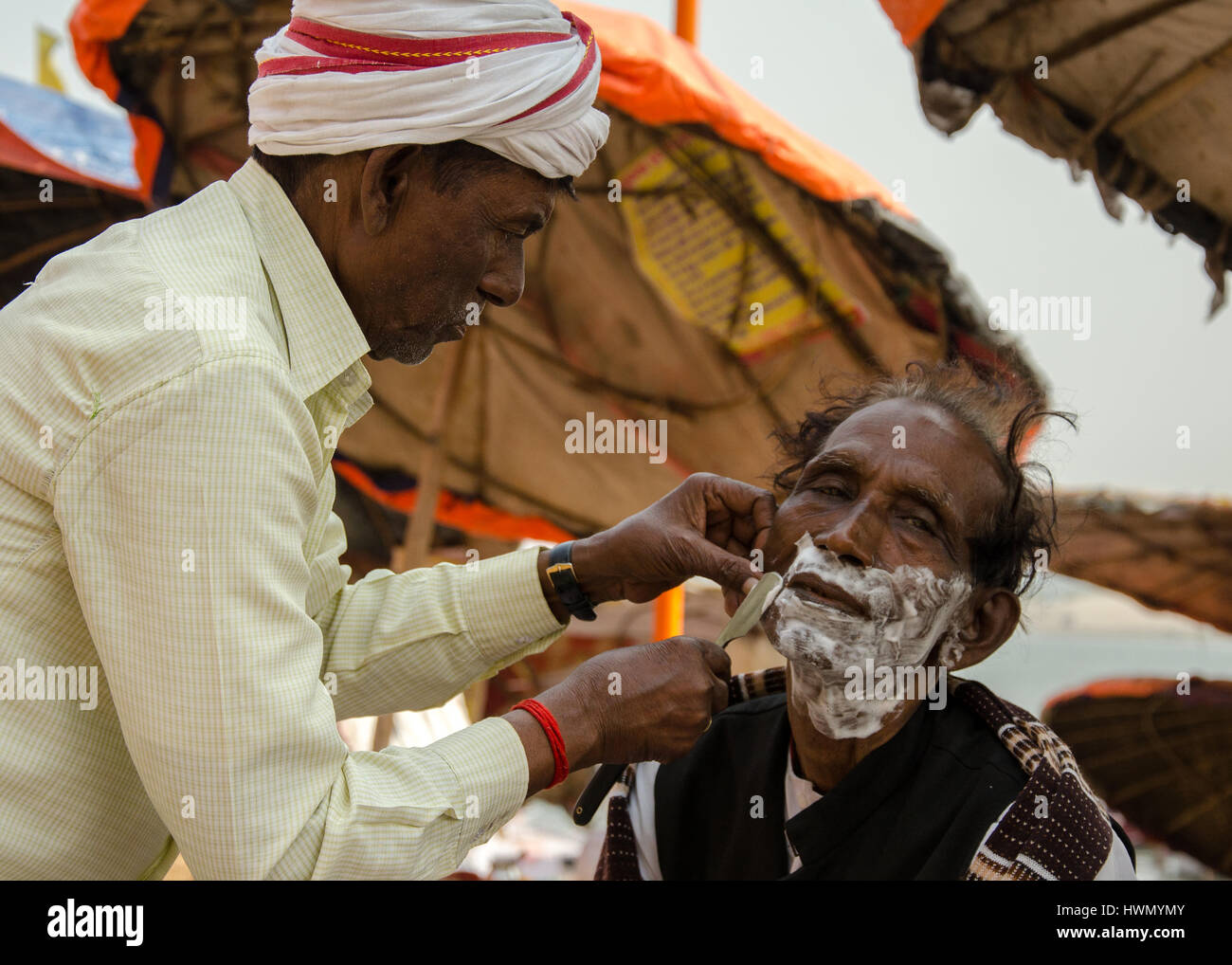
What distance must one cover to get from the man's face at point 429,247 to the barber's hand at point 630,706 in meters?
0.61

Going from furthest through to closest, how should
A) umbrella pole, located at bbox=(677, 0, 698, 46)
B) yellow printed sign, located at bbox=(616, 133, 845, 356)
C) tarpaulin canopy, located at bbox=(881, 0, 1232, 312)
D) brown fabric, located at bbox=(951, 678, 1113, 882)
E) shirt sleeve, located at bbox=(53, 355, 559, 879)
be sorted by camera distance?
1. umbrella pole, located at bbox=(677, 0, 698, 46)
2. yellow printed sign, located at bbox=(616, 133, 845, 356)
3. tarpaulin canopy, located at bbox=(881, 0, 1232, 312)
4. brown fabric, located at bbox=(951, 678, 1113, 882)
5. shirt sleeve, located at bbox=(53, 355, 559, 879)

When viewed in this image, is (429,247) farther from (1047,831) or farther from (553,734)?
(1047,831)

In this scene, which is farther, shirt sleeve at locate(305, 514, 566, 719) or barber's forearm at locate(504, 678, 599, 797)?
shirt sleeve at locate(305, 514, 566, 719)

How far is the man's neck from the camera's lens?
2.04 meters

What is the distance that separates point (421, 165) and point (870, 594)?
1107 millimetres

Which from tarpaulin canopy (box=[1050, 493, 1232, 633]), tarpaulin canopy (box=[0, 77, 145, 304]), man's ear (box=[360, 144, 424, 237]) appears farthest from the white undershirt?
tarpaulin canopy (box=[0, 77, 145, 304])

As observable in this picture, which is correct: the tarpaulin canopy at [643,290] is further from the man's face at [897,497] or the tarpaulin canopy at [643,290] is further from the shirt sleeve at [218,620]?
the shirt sleeve at [218,620]

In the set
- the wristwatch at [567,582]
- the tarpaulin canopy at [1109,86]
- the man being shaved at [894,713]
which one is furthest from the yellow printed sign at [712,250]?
the wristwatch at [567,582]

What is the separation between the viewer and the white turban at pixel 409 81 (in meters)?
1.46

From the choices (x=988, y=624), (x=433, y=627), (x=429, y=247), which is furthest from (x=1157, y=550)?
(x=429, y=247)

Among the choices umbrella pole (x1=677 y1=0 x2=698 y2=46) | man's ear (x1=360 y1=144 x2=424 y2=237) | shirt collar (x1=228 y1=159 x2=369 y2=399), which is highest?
umbrella pole (x1=677 y1=0 x2=698 y2=46)

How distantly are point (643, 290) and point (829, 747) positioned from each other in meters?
2.63

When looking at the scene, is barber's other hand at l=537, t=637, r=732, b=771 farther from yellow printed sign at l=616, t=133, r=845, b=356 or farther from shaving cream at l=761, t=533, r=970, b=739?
yellow printed sign at l=616, t=133, r=845, b=356

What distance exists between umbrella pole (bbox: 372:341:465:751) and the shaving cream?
2955 millimetres
